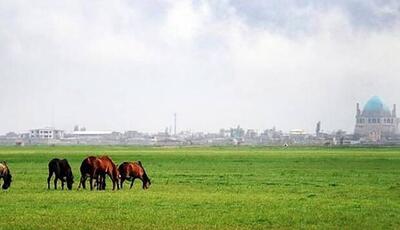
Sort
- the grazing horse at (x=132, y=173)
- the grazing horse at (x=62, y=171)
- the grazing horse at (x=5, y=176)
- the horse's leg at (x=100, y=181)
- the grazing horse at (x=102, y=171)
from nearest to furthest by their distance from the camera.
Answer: the grazing horse at (x=102, y=171) < the grazing horse at (x=5, y=176) < the horse's leg at (x=100, y=181) < the grazing horse at (x=62, y=171) < the grazing horse at (x=132, y=173)

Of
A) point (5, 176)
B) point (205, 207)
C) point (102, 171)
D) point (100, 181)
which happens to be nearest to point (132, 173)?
point (100, 181)

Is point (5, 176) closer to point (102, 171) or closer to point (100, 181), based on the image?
point (100, 181)

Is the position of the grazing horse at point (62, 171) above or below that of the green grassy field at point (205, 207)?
above

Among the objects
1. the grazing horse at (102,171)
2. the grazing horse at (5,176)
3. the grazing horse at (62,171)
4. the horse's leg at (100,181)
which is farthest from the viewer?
the grazing horse at (62,171)

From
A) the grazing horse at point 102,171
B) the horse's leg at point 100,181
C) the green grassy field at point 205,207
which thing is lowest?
the green grassy field at point 205,207

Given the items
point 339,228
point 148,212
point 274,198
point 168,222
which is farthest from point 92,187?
point 339,228

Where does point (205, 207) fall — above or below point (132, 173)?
below

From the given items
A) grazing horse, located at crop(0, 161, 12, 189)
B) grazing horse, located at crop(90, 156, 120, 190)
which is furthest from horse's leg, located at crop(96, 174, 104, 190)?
grazing horse, located at crop(0, 161, 12, 189)

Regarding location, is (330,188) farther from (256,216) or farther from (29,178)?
(29,178)

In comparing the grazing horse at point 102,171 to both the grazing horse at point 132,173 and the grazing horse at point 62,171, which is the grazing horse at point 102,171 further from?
the grazing horse at point 62,171

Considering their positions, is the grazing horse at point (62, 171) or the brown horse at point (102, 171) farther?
the grazing horse at point (62, 171)

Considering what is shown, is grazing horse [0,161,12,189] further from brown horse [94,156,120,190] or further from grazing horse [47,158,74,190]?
brown horse [94,156,120,190]

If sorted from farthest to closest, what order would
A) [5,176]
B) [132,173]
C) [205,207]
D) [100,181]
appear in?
[132,173]
[100,181]
[5,176]
[205,207]

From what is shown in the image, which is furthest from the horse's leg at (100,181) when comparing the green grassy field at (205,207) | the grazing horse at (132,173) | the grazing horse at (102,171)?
the grazing horse at (132,173)
